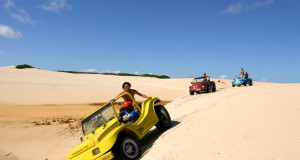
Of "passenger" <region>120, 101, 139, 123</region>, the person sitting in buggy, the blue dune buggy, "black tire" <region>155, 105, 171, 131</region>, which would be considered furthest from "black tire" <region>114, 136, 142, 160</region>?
the blue dune buggy

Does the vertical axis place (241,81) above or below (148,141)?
above

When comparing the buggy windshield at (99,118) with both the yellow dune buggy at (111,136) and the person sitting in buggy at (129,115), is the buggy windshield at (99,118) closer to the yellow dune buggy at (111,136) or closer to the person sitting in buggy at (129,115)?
the yellow dune buggy at (111,136)

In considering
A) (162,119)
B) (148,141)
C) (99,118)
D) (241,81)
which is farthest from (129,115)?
(241,81)

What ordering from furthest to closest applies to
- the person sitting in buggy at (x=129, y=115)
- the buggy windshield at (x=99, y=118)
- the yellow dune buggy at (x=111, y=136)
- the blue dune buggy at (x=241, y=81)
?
the blue dune buggy at (x=241, y=81) < the person sitting in buggy at (x=129, y=115) < the buggy windshield at (x=99, y=118) < the yellow dune buggy at (x=111, y=136)

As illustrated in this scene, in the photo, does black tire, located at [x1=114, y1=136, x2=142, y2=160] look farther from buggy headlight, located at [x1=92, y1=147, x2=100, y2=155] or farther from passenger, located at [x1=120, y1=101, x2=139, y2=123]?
passenger, located at [x1=120, y1=101, x2=139, y2=123]

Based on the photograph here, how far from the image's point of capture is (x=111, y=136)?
496 centimetres

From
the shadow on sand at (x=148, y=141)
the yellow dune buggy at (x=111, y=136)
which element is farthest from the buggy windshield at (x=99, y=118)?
the shadow on sand at (x=148, y=141)

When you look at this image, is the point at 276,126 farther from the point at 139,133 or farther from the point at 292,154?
the point at 139,133

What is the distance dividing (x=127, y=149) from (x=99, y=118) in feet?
4.62

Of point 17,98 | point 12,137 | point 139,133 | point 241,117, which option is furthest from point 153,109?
point 17,98

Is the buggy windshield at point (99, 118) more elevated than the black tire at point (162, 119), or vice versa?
the buggy windshield at point (99, 118)

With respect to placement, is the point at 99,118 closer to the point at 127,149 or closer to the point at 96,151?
the point at 96,151

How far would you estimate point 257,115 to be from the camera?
291 inches

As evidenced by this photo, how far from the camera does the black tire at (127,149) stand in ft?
16.3
